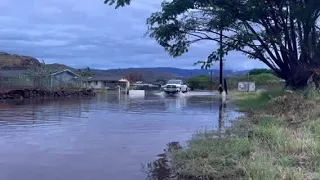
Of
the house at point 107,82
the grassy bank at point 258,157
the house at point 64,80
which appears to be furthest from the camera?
the house at point 107,82

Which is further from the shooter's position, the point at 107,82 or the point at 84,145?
the point at 107,82

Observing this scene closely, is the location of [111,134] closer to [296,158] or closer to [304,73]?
[296,158]

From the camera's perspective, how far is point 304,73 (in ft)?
89.0

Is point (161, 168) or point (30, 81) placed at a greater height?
point (30, 81)

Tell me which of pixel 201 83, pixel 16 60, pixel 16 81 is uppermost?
pixel 16 60

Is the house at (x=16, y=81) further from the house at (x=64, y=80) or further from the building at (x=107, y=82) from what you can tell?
the building at (x=107, y=82)

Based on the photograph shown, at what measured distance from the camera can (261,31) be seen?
29.1m

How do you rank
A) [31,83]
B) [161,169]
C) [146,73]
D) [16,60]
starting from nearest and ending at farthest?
[161,169] < [31,83] < [16,60] < [146,73]

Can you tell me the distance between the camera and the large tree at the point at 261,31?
25984mm

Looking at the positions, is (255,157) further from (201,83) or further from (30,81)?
(201,83)

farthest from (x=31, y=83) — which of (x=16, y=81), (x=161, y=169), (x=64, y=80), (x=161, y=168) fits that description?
(x=161, y=169)

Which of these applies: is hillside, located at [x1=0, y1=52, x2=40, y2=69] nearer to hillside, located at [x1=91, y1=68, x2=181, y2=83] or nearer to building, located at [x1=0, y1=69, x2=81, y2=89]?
hillside, located at [x1=91, y1=68, x2=181, y2=83]

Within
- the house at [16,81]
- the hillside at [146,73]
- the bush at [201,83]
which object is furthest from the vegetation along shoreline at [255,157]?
the hillside at [146,73]

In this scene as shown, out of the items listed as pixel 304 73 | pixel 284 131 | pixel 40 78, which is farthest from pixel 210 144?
pixel 40 78
